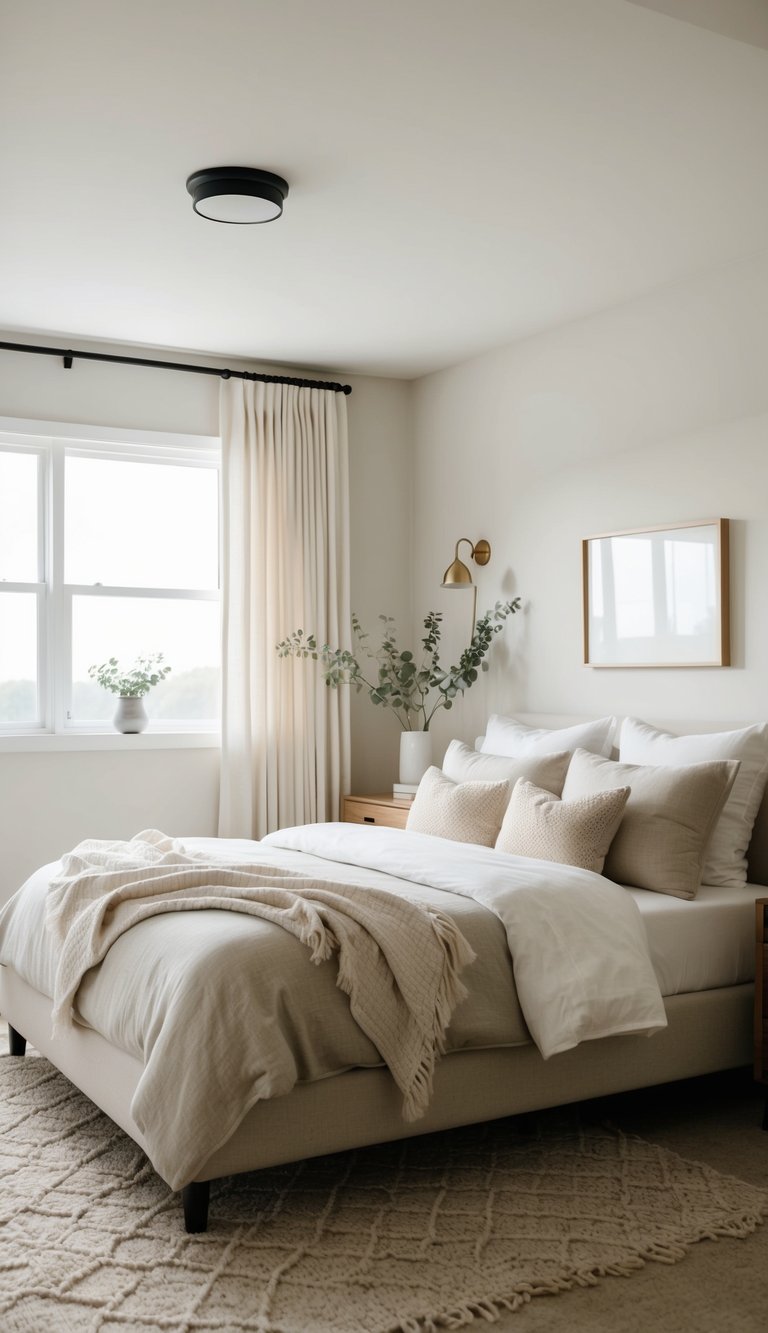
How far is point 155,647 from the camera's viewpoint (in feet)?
18.5

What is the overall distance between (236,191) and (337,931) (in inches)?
84.8

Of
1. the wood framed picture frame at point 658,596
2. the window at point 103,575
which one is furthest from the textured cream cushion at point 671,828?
the window at point 103,575

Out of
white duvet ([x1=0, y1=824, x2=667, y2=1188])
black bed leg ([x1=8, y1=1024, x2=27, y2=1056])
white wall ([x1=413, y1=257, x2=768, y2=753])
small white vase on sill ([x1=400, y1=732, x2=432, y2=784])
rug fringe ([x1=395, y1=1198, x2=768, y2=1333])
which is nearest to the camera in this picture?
rug fringe ([x1=395, y1=1198, x2=768, y2=1333])

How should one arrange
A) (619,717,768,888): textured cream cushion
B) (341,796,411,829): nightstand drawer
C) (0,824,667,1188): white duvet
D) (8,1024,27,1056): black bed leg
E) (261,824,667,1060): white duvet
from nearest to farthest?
(0,824,667,1188): white duvet, (261,824,667,1060): white duvet, (619,717,768,888): textured cream cushion, (8,1024,27,1056): black bed leg, (341,796,411,829): nightstand drawer

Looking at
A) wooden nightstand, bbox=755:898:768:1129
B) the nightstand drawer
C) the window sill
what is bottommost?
wooden nightstand, bbox=755:898:768:1129

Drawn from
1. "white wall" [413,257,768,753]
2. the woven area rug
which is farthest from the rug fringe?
"white wall" [413,257,768,753]

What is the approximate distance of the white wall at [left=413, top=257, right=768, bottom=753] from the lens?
4.20 m

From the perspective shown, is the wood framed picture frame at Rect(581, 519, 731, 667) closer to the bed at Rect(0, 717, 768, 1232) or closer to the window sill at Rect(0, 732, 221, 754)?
the bed at Rect(0, 717, 768, 1232)

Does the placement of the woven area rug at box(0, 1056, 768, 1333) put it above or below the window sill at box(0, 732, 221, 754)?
below

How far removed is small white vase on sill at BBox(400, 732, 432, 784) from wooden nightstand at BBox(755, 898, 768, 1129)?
233cm

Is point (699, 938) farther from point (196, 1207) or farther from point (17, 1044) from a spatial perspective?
point (17, 1044)

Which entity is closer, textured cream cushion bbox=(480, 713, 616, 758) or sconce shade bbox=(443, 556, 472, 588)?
textured cream cushion bbox=(480, 713, 616, 758)

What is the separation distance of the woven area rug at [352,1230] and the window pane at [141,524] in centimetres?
280

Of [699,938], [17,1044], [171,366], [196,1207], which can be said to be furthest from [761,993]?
[171,366]
